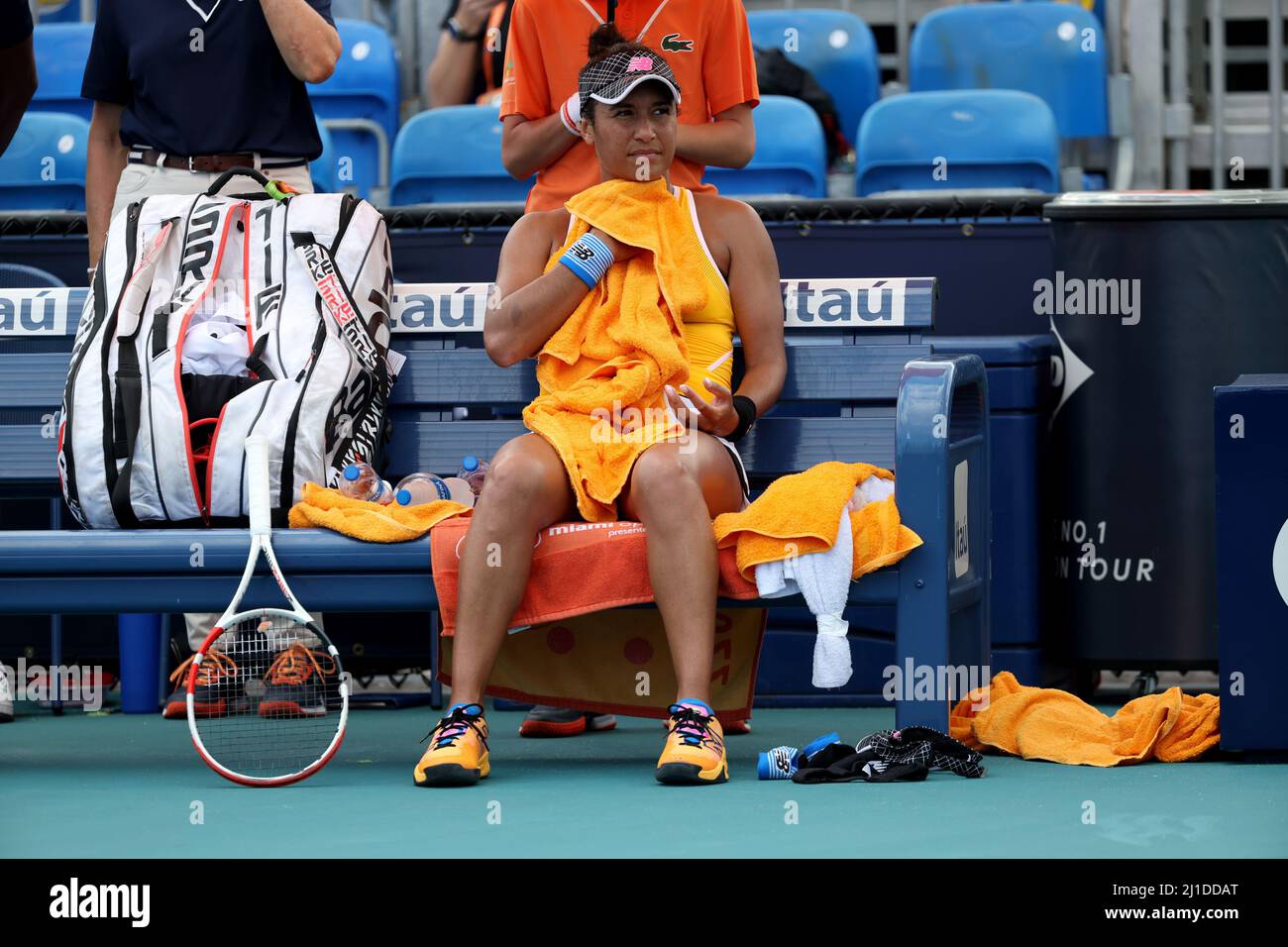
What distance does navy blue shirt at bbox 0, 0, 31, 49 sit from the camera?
3.73 metres

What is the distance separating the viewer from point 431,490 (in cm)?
449

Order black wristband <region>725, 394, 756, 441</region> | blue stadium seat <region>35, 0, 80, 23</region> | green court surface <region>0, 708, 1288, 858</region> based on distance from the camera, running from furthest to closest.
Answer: blue stadium seat <region>35, 0, 80, 23</region>, black wristband <region>725, 394, 756, 441</region>, green court surface <region>0, 708, 1288, 858</region>

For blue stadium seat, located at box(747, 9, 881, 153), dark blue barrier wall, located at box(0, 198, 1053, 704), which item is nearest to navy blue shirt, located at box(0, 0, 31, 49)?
dark blue barrier wall, located at box(0, 198, 1053, 704)

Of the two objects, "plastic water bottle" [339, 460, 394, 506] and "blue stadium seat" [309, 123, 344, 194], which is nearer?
"plastic water bottle" [339, 460, 394, 506]

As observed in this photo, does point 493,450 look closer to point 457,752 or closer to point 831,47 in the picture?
point 457,752

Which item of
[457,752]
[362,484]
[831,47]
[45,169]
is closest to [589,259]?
[362,484]

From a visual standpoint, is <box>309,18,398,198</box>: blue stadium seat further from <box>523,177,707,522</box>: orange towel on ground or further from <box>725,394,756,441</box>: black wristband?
<box>725,394,756,441</box>: black wristband

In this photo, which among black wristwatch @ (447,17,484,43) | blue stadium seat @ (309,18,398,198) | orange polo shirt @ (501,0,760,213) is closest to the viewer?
orange polo shirt @ (501,0,760,213)

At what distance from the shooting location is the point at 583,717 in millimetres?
4816

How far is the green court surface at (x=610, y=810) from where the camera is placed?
3.07 meters

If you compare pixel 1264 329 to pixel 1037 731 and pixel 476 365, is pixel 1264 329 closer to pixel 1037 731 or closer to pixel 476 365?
pixel 1037 731

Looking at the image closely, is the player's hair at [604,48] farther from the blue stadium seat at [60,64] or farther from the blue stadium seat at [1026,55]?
the blue stadium seat at [60,64]

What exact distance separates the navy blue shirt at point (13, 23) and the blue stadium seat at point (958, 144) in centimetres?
355

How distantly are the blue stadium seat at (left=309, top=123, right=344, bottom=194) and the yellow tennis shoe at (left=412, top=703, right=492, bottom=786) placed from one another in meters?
3.60
